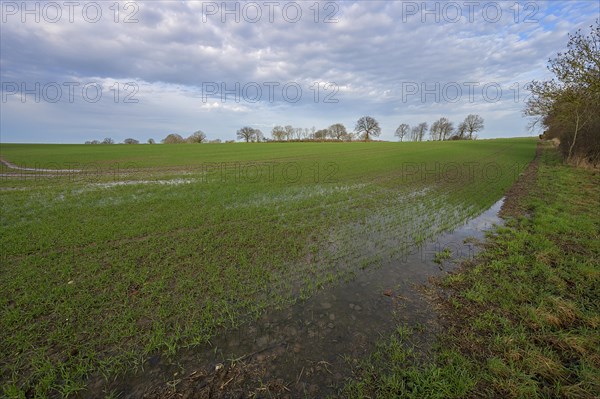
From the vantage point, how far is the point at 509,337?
4.18 m

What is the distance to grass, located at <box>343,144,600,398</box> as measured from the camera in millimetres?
3469

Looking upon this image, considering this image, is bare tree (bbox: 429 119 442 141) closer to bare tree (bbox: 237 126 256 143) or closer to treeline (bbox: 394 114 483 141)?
treeline (bbox: 394 114 483 141)

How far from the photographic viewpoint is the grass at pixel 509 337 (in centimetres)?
347

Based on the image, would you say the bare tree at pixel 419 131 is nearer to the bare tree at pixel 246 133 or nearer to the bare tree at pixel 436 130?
the bare tree at pixel 436 130

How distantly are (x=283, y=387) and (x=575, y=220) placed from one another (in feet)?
40.1

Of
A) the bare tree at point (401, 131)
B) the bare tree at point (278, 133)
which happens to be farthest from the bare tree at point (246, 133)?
the bare tree at point (401, 131)

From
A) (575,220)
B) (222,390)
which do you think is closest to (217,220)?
(222,390)

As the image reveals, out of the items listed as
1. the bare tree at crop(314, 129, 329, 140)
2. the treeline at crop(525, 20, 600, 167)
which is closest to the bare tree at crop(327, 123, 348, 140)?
the bare tree at crop(314, 129, 329, 140)

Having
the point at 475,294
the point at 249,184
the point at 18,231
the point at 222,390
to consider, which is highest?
the point at 249,184

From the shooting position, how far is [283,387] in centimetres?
354

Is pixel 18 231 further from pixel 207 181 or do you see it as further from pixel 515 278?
pixel 515 278

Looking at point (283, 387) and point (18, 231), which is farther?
point (18, 231)

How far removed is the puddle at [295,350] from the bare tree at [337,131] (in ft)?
425

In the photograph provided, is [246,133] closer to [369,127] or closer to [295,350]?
[369,127]
